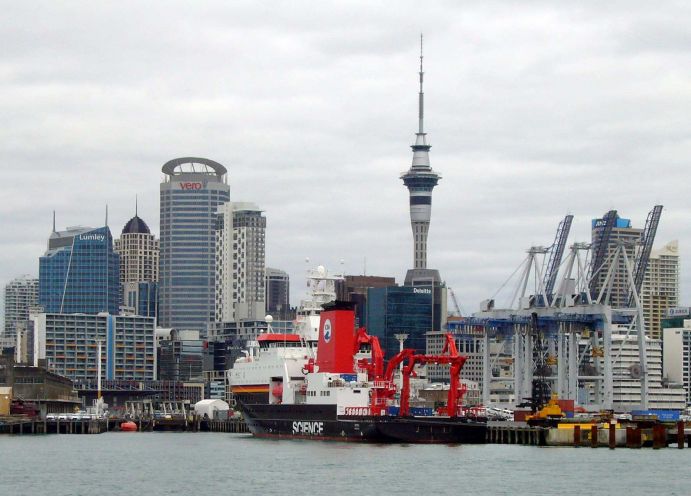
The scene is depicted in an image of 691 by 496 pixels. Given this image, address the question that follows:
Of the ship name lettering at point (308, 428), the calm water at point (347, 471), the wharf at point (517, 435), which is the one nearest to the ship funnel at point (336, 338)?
the ship name lettering at point (308, 428)

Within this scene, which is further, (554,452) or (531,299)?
(531,299)

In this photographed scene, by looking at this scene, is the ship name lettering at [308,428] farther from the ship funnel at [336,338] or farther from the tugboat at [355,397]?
the ship funnel at [336,338]

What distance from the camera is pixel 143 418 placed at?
18162 centimetres

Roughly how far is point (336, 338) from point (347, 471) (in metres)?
22.4

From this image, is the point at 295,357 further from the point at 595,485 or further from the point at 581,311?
the point at 581,311

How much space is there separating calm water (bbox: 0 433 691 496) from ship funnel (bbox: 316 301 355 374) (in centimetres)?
540

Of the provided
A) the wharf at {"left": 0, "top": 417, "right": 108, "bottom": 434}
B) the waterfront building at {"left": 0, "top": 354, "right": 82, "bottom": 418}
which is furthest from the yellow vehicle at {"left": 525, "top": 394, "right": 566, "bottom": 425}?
the waterfront building at {"left": 0, "top": 354, "right": 82, "bottom": 418}

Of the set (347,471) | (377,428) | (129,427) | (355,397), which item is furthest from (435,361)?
(129,427)

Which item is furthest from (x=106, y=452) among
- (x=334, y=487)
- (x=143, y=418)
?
(x=143, y=418)

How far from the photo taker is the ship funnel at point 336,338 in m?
97.3

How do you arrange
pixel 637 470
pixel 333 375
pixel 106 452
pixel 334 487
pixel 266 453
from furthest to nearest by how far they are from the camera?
pixel 106 452 → pixel 333 375 → pixel 266 453 → pixel 637 470 → pixel 334 487

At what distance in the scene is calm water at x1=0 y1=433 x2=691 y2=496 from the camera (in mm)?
68812

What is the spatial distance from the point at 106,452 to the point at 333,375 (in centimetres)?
1814

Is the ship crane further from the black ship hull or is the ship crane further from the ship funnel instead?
the ship funnel
